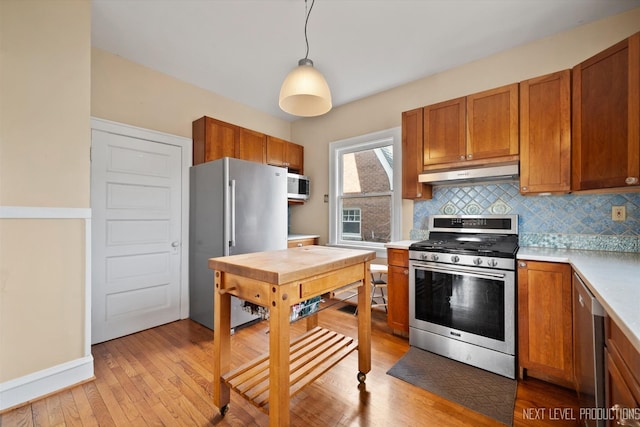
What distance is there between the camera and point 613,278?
131 centimetres

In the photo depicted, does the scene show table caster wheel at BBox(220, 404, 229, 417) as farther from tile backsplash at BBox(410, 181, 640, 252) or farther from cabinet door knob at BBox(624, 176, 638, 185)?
cabinet door knob at BBox(624, 176, 638, 185)

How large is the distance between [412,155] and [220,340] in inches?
95.5

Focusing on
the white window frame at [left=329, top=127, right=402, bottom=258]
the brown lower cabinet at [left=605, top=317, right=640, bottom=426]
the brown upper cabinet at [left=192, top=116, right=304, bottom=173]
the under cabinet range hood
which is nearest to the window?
the white window frame at [left=329, top=127, right=402, bottom=258]

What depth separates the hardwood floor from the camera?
1.57m

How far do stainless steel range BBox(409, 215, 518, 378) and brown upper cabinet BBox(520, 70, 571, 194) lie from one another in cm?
43

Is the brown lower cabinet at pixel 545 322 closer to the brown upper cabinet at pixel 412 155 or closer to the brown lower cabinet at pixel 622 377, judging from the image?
the brown lower cabinet at pixel 622 377

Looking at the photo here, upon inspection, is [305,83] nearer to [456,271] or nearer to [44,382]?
[456,271]

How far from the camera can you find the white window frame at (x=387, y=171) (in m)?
3.28

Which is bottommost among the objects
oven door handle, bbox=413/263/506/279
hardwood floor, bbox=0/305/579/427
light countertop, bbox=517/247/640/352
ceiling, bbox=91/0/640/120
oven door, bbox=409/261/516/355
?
hardwood floor, bbox=0/305/579/427

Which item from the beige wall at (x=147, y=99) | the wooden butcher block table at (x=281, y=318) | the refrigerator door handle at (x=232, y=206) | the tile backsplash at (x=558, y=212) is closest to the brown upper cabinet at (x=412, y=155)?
the tile backsplash at (x=558, y=212)

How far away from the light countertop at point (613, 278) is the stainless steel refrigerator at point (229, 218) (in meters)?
2.41

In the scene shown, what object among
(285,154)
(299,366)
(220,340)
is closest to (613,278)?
(299,366)

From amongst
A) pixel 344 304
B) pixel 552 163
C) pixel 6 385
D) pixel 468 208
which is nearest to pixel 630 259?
pixel 552 163

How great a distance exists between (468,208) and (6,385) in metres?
3.85
